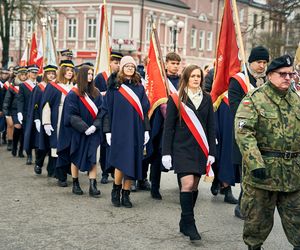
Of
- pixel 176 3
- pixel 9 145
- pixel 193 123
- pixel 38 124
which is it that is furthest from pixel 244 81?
pixel 176 3

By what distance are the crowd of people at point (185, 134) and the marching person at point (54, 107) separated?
0.02m

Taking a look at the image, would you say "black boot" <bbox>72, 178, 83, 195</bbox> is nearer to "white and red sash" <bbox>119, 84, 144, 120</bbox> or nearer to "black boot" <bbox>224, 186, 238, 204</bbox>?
"white and red sash" <bbox>119, 84, 144, 120</bbox>

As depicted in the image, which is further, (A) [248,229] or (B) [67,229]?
(B) [67,229]

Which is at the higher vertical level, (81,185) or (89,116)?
(89,116)

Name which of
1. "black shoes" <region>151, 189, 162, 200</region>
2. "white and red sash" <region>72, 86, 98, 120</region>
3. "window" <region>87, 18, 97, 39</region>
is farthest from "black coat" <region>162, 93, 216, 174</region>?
"window" <region>87, 18, 97, 39</region>

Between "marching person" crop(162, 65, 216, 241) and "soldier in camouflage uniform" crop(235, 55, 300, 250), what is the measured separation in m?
1.15

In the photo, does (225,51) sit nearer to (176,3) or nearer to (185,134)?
(185,134)

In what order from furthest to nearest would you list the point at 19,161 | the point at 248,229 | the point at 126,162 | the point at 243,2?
1. the point at 243,2
2. the point at 19,161
3. the point at 126,162
4. the point at 248,229

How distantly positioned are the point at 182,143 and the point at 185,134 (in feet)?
0.34

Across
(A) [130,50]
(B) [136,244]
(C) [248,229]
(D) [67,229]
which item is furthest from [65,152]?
(A) [130,50]

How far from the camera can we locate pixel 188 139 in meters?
5.88

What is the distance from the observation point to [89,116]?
820 centimetres

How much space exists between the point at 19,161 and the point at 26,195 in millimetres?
3699

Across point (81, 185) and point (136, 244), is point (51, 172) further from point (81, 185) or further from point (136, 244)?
point (136, 244)
